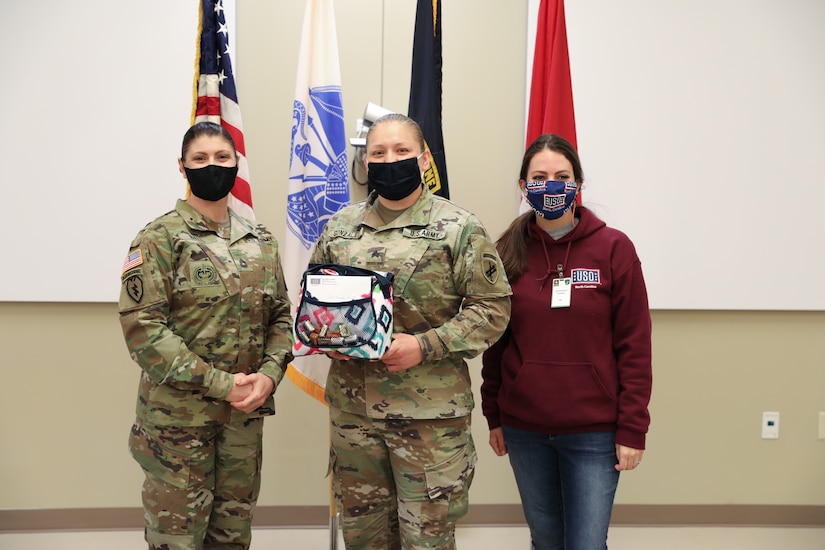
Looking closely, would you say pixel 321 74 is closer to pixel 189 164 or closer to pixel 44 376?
pixel 189 164

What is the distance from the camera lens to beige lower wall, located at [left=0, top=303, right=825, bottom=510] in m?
2.83

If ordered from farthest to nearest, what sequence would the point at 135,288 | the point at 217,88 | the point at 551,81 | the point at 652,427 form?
the point at 652,427 < the point at 551,81 < the point at 217,88 < the point at 135,288

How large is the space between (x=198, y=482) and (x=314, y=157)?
53.8 inches

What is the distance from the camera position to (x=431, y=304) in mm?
1688

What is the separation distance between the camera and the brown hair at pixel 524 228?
1.78m

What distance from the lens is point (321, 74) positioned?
8.42 feet

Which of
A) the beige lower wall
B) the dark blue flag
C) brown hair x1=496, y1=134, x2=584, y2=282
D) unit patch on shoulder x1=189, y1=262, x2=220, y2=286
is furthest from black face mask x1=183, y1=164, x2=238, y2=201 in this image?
the beige lower wall

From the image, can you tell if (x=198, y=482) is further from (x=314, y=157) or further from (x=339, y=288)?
(x=314, y=157)

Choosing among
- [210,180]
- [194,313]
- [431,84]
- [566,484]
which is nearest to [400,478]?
[566,484]

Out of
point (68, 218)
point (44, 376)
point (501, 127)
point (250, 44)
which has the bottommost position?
point (44, 376)

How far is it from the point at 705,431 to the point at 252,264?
2433 mm

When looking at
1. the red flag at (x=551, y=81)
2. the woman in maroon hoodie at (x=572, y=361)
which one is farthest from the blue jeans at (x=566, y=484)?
the red flag at (x=551, y=81)

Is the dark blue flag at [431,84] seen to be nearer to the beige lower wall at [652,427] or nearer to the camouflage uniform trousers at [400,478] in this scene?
the beige lower wall at [652,427]

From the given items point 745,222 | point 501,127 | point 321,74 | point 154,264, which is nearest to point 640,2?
point 501,127
